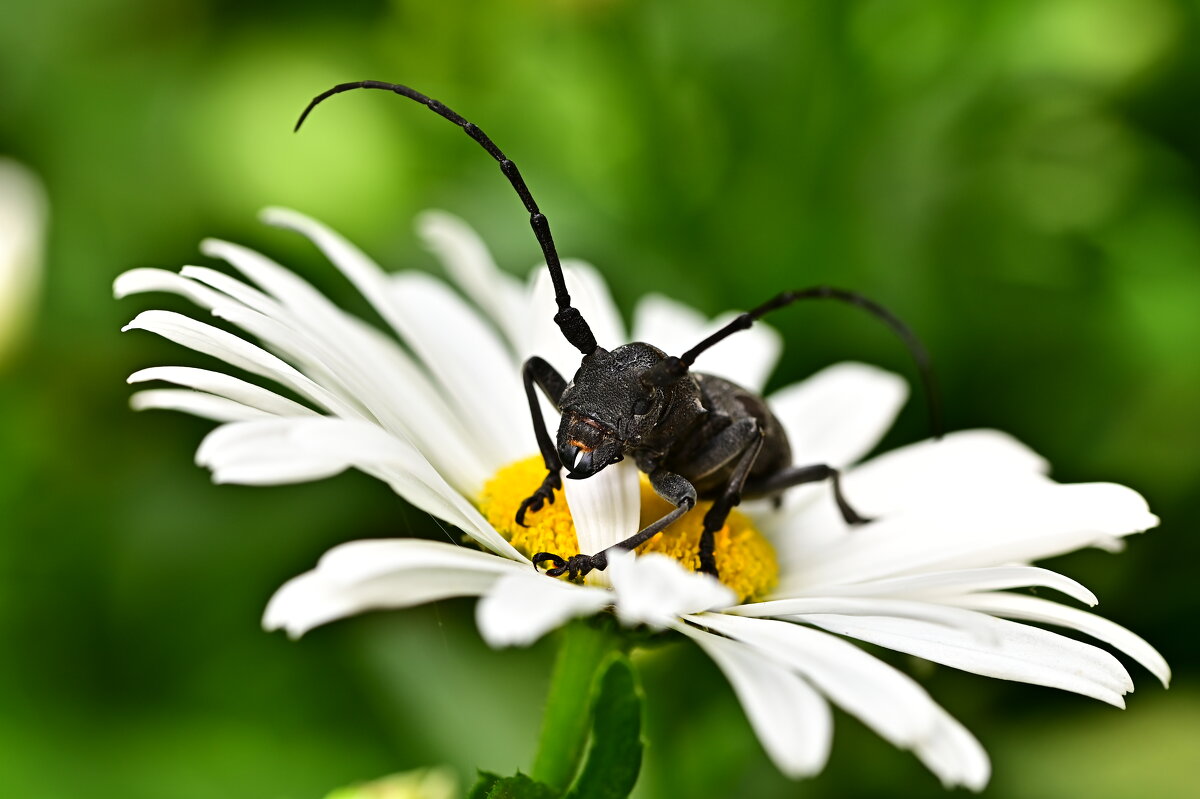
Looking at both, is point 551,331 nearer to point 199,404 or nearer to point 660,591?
point 199,404

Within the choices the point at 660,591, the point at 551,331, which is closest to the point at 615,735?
the point at 660,591

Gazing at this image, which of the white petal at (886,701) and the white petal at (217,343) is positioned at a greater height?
the white petal at (217,343)

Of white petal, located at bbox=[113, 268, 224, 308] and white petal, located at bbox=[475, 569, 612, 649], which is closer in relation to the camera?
white petal, located at bbox=[475, 569, 612, 649]

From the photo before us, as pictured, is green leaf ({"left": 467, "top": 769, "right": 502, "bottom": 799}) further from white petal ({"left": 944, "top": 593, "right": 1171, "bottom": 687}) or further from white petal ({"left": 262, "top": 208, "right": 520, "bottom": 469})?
white petal ({"left": 262, "top": 208, "right": 520, "bottom": 469})

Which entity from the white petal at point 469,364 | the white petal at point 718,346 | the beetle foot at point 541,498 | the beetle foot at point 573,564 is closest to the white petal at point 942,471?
the white petal at point 718,346

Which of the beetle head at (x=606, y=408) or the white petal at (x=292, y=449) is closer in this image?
the white petal at (x=292, y=449)

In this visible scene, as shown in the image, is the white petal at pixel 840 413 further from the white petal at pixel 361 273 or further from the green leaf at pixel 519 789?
the green leaf at pixel 519 789

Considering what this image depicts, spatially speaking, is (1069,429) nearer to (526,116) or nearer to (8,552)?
(526,116)

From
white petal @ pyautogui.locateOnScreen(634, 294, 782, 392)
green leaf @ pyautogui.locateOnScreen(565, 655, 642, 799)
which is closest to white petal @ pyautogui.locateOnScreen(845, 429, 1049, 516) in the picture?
white petal @ pyautogui.locateOnScreen(634, 294, 782, 392)
